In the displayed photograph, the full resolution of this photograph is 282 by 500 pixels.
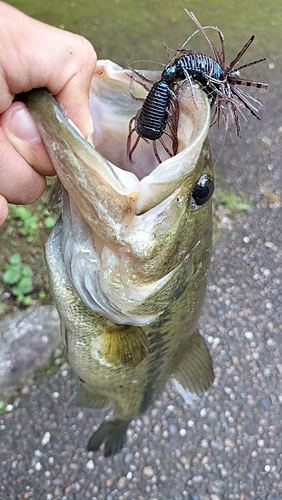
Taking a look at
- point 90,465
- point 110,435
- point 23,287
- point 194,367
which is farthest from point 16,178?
point 90,465

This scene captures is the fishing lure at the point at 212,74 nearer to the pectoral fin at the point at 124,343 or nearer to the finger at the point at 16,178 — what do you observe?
the finger at the point at 16,178

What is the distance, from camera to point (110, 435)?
166cm

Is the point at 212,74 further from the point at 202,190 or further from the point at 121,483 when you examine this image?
the point at 121,483

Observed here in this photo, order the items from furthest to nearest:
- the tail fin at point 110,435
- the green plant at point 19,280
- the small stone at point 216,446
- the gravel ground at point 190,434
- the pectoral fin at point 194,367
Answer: the green plant at point 19,280, the small stone at point 216,446, the gravel ground at point 190,434, the tail fin at point 110,435, the pectoral fin at point 194,367

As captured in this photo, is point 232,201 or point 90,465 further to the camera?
point 232,201

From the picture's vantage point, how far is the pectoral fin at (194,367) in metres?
1.40

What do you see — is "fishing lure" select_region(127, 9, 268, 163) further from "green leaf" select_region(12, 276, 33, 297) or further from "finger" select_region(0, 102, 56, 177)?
"green leaf" select_region(12, 276, 33, 297)

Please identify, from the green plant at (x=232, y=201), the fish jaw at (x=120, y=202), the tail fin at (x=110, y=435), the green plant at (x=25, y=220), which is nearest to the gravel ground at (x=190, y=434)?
the tail fin at (x=110, y=435)

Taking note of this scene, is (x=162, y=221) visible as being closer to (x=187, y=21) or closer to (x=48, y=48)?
(x=48, y=48)

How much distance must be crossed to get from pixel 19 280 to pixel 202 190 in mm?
1481

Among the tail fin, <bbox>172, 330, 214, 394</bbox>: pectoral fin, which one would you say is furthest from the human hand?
the tail fin

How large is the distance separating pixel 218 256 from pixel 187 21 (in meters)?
2.08

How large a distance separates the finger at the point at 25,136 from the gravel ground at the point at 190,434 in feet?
4.62

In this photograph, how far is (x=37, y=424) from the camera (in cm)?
200
